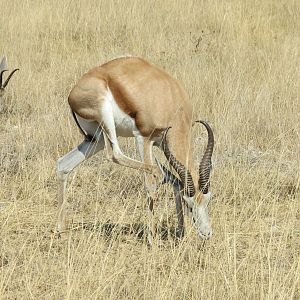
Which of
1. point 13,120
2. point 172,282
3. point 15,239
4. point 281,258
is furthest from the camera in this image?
point 13,120

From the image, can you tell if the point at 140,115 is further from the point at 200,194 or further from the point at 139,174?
the point at 139,174

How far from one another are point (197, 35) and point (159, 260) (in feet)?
23.6

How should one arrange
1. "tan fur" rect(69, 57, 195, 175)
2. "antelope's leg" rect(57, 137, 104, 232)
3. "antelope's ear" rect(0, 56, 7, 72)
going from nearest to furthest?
1. "tan fur" rect(69, 57, 195, 175)
2. "antelope's leg" rect(57, 137, 104, 232)
3. "antelope's ear" rect(0, 56, 7, 72)

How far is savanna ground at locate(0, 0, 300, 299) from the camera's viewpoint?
358cm

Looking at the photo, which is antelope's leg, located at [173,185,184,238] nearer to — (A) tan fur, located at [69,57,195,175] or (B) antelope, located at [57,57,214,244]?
(B) antelope, located at [57,57,214,244]

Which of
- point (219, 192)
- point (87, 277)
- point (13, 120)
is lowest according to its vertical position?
point (13, 120)

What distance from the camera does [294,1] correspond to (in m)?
12.8

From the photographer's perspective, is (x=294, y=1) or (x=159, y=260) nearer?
(x=159, y=260)

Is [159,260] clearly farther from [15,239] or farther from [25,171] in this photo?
[25,171]

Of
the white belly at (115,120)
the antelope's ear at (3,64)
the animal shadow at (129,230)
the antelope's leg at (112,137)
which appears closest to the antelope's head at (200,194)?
the animal shadow at (129,230)

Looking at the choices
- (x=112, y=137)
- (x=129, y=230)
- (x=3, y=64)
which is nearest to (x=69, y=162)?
(x=112, y=137)

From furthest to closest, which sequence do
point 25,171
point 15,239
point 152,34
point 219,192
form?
point 152,34 < point 25,171 < point 219,192 < point 15,239

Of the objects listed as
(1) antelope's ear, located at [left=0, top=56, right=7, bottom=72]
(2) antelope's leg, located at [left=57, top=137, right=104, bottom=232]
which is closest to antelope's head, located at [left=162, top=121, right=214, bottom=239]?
(2) antelope's leg, located at [left=57, top=137, right=104, bottom=232]

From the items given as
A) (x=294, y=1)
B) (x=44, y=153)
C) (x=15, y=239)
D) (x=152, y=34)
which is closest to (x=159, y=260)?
(x=15, y=239)
